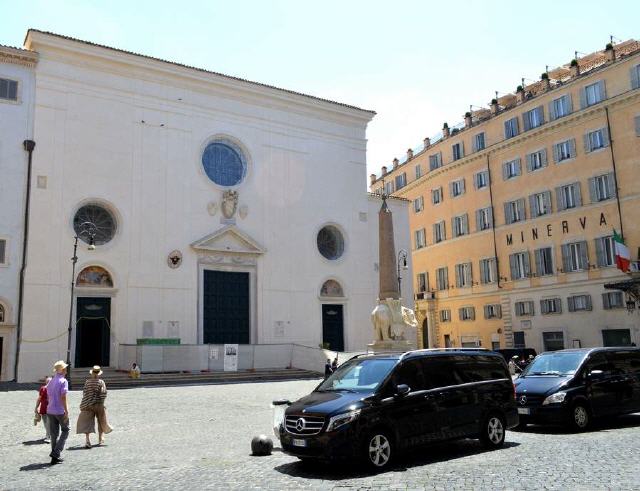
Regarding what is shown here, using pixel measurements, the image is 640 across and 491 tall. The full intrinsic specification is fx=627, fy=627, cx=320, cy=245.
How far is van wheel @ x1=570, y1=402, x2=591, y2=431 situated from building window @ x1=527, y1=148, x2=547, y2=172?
88.7 ft

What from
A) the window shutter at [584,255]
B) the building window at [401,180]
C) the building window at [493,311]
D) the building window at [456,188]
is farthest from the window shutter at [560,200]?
the building window at [401,180]

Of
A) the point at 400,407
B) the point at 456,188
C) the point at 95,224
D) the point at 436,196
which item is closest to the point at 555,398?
the point at 400,407

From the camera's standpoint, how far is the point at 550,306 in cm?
3556

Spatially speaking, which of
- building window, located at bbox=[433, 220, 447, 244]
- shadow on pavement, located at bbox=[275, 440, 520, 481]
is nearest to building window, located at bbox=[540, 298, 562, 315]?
building window, located at bbox=[433, 220, 447, 244]

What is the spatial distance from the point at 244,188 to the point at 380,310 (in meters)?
11.3

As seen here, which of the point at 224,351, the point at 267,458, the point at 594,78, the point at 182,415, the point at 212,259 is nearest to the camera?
the point at 267,458

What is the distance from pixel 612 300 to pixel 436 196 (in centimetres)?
1615

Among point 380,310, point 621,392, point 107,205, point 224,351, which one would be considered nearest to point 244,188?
point 107,205

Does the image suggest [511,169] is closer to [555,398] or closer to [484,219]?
Answer: [484,219]

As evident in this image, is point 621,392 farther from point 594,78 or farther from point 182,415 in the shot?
point 594,78

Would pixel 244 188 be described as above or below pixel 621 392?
above

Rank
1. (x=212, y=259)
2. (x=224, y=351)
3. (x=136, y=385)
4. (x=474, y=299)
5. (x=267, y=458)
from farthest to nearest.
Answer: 1. (x=474, y=299)
2. (x=212, y=259)
3. (x=224, y=351)
4. (x=136, y=385)
5. (x=267, y=458)

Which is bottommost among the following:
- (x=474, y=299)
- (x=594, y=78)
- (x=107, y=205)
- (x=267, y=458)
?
(x=267, y=458)

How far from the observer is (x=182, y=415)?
14781 millimetres
